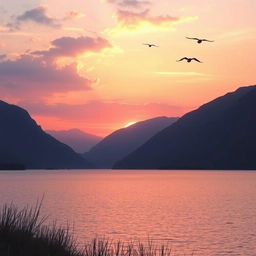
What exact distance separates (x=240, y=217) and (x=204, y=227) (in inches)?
595

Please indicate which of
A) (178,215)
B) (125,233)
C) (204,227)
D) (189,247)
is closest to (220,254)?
(189,247)

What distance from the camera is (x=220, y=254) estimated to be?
46094 mm

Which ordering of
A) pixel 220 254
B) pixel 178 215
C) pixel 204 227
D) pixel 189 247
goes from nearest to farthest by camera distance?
1. pixel 220 254
2. pixel 189 247
3. pixel 204 227
4. pixel 178 215

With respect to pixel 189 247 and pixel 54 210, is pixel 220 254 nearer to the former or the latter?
pixel 189 247

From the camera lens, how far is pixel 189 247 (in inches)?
1973

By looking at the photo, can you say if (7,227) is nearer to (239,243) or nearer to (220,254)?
(220,254)

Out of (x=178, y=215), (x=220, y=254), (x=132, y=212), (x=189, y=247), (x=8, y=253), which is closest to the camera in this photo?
(x=8, y=253)

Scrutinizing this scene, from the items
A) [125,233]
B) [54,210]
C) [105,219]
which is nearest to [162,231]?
[125,233]

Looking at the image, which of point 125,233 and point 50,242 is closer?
point 50,242

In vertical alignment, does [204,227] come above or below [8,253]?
below

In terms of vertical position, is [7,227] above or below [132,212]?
above

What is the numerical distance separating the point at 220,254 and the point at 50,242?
1261 inches

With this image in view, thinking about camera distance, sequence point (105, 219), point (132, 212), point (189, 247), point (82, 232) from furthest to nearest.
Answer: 1. point (132, 212)
2. point (105, 219)
3. point (82, 232)
4. point (189, 247)

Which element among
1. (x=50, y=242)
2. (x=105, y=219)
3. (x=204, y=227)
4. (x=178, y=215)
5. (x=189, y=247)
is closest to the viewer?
(x=50, y=242)
